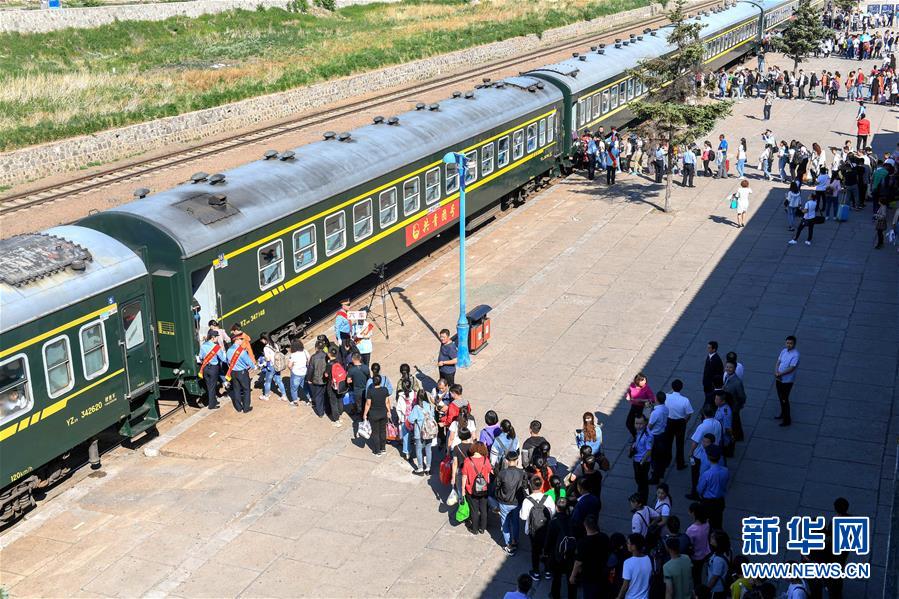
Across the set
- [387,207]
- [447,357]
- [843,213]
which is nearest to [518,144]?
[387,207]

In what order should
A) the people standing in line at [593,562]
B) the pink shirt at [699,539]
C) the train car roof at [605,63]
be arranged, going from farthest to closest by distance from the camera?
the train car roof at [605,63] < the pink shirt at [699,539] < the people standing in line at [593,562]

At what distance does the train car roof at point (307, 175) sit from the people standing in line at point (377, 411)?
12.9 ft

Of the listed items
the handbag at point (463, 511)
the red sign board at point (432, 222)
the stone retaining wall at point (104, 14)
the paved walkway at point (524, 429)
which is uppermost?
the stone retaining wall at point (104, 14)

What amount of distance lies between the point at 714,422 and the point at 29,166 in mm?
29349

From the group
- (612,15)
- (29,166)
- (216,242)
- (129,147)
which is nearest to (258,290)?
(216,242)

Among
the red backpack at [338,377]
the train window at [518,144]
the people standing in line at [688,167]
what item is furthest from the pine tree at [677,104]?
the red backpack at [338,377]

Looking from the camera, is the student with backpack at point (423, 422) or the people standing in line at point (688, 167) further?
the people standing in line at point (688, 167)

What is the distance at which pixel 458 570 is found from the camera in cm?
1275

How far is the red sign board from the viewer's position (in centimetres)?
2388

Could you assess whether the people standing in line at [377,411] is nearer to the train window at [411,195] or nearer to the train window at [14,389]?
the train window at [14,389]

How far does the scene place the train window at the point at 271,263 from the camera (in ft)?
60.2

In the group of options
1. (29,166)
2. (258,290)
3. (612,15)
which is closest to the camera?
(258,290)

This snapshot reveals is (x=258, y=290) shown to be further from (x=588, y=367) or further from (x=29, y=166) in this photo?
(x=29, y=166)

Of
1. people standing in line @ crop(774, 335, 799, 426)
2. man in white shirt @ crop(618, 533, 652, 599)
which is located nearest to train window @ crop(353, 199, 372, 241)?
people standing in line @ crop(774, 335, 799, 426)
